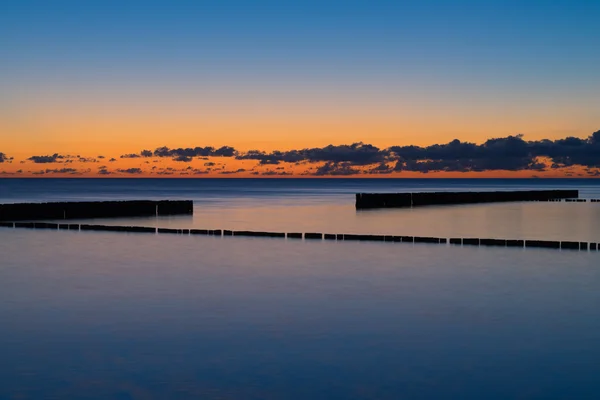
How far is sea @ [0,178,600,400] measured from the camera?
11.7 meters

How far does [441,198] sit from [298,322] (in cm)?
7146

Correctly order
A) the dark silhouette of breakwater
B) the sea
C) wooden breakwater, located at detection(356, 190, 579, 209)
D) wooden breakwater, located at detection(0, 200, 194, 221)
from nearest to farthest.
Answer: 1. the sea
2. the dark silhouette of breakwater
3. wooden breakwater, located at detection(0, 200, 194, 221)
4. wooden breakwater, located at detection(356, 190, 579, 209)

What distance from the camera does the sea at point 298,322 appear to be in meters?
11.7

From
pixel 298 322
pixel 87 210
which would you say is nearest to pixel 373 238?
pixel 298 322

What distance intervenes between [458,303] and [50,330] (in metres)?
9.30

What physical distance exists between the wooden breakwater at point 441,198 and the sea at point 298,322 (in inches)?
1713

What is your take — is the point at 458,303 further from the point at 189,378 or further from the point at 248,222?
the point at 248,222

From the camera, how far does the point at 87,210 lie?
54.1 metres

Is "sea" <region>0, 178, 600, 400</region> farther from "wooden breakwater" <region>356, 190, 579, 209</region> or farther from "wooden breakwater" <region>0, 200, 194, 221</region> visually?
"wooden breakwater" <region>356, 190, 579, 209</region>

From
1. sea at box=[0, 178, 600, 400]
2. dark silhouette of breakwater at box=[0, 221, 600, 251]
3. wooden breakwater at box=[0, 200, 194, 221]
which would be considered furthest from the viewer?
wooden breakwater at box=[0, 200, 194, 221]

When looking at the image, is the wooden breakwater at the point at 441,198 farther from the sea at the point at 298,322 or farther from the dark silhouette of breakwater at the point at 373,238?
the sea at the point at 298,322

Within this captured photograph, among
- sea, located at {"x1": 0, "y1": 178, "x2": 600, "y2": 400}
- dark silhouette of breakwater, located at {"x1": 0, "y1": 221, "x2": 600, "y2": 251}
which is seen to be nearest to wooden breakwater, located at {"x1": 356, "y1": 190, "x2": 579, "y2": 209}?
dark silhouette of breakwater, located at {"x1": 0, "y1": 221, "x2": 600, "y2": 251}

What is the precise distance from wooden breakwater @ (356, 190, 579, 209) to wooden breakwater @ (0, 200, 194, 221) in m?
19.0

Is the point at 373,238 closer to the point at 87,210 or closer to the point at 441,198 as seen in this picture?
the point at 87,210
